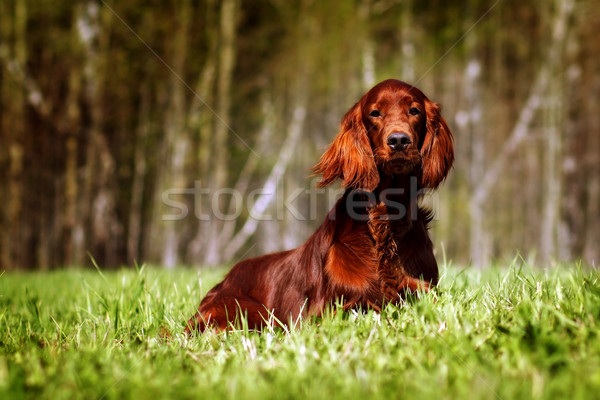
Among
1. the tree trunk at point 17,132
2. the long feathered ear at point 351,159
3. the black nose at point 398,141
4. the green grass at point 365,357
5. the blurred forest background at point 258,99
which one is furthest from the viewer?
the tree trunk at point 17,132

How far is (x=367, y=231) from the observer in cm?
259

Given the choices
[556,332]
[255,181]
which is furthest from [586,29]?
[556,332]

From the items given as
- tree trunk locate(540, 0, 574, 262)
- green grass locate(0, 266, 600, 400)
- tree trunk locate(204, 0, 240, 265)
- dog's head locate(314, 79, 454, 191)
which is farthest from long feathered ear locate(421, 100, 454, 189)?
tree trunk locate(204, 0, 240, 265)

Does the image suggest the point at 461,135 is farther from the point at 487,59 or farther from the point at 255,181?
the point at 255,181

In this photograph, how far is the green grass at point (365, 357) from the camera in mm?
1470

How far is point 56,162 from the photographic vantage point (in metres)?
12.5

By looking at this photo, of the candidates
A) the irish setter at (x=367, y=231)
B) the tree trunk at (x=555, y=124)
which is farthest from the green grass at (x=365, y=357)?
the tree trunk at (x=555, y=124)

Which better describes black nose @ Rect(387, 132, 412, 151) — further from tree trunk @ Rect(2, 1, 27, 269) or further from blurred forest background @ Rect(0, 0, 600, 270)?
tree trunk @ Rect(2, 1, 27, 269)

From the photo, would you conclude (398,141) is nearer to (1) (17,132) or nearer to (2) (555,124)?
(2) (555,124)

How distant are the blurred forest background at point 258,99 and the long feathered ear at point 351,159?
6333mm

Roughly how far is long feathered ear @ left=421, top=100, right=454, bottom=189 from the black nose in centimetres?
33

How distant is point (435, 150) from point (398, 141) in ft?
1.48

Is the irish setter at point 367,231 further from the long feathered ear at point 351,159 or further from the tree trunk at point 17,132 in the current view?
the tree trunk at point 17,132

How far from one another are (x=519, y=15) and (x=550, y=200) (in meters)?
5.17
